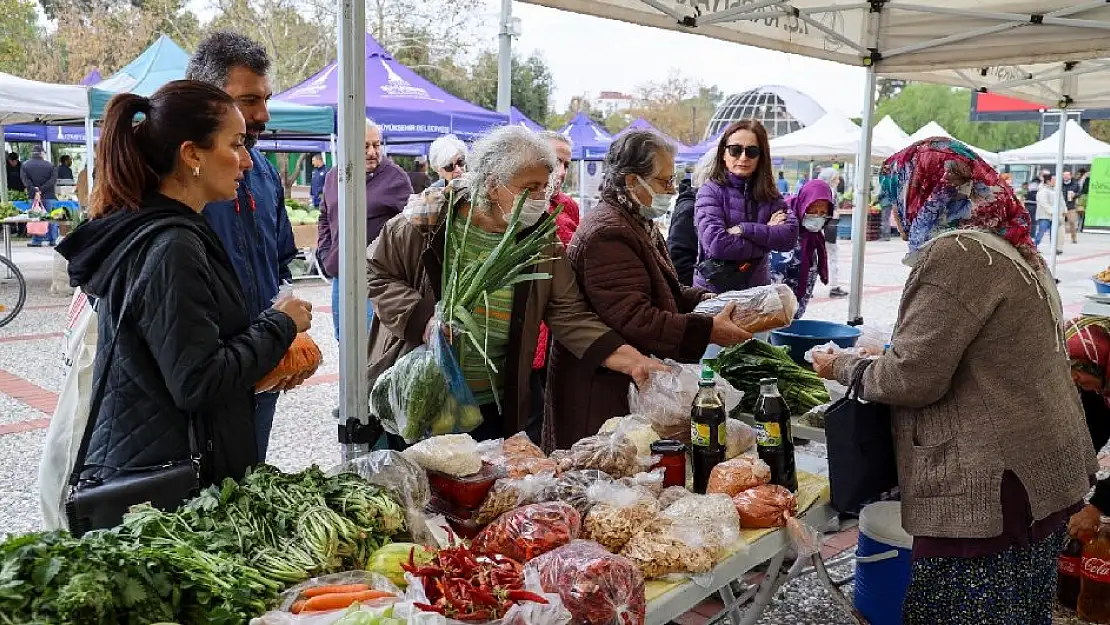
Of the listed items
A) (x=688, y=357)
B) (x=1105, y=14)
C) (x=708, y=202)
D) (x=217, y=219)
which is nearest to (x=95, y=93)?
(x=708, y=202)

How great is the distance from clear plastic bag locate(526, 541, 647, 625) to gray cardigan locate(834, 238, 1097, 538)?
3.15ft

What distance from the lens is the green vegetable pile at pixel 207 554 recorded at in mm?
1270

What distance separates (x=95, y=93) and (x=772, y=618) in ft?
29.2

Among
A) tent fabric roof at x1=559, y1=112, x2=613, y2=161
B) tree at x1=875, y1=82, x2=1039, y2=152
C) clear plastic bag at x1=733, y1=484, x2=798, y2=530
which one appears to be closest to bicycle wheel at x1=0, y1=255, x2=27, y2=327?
clear plastic bag at x1=733, y1=484, x2=798, y2=530

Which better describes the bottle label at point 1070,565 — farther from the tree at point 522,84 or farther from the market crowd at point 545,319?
the tree at point 522,84

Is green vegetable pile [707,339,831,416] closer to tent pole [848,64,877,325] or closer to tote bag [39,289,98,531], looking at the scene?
tent pole [848,64,877,325]

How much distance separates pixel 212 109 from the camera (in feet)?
6.54

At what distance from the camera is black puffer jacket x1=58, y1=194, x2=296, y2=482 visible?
179 centimetres

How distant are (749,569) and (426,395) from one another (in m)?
0.96

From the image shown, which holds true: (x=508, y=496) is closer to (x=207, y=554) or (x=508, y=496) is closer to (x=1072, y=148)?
(x=207, y=554)

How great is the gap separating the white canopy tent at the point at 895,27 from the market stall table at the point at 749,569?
236 centimetres

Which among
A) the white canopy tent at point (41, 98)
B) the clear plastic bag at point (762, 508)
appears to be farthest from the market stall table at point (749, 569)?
the white canopy tent at point (41, 98)

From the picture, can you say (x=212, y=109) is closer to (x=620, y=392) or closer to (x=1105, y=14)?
(x=620, y=392)

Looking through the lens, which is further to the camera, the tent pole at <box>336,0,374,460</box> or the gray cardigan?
the tent pole at <box>336,0,374,460</box>
